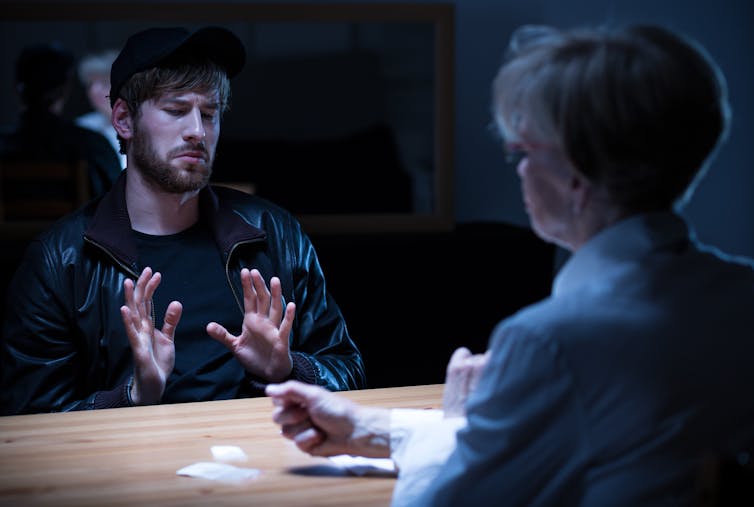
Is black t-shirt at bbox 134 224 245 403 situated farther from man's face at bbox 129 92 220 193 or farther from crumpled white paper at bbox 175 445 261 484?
crumpled white paper at bbox 175 445 261 484

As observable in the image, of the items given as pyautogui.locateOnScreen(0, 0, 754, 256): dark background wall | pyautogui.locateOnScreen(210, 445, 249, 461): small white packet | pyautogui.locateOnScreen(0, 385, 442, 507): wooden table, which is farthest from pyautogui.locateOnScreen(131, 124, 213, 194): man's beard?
pyautogui.locateOnScreen(0, 0, 754, 256): dark background wall

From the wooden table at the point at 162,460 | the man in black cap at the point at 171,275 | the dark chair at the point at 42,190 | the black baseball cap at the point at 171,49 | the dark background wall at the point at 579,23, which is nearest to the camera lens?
the wooden table at the point at 162,460

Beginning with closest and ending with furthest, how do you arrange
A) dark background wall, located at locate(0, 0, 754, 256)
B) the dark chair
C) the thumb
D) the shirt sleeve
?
the shirt sleeve → the thumb → the dark chair → dark background wall, located at locate(0, 0, 754, 256)

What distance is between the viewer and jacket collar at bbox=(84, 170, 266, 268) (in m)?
1.98

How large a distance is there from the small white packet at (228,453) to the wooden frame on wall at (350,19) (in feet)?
8.53

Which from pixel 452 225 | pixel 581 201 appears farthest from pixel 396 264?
pixel 581 201

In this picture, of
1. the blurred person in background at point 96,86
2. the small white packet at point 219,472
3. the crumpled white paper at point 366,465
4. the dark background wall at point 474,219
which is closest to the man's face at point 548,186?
the crumpled white paper at point 366,465

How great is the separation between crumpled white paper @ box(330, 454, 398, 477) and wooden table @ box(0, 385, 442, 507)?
0.01 meters

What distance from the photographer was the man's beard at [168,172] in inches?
81.1

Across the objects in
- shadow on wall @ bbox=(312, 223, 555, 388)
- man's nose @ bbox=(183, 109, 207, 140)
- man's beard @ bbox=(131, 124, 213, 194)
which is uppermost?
man's nose @ bbox=(183, 109, 207, 140)

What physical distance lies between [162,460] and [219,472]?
10 cm

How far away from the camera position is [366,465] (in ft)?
4.27

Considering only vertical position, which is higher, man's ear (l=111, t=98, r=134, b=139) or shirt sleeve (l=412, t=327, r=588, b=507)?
man's ear (l=111, t=98, r=134, b=139)

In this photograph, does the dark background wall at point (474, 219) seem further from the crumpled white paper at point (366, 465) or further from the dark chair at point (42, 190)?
the crumpled white paper at point (366, 465)
